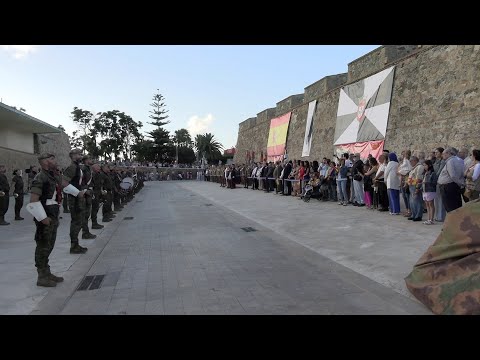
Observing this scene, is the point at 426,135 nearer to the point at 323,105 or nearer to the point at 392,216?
the point at 392,216

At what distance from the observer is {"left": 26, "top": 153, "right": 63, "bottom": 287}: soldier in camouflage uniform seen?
5.55 m

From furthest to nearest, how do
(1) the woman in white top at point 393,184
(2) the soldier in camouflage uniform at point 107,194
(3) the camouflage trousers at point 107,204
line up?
(3) the camouflage trousers at point 107,204
(2) the soldier in camouflage uniform at point 107,194
(1) the woman in white top at point 393,184

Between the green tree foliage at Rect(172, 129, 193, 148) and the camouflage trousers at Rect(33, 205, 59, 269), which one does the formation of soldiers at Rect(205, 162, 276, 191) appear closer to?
the camouflage trousers at Rect(33, 205, 59, 269)

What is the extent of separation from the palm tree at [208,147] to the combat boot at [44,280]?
82581mm

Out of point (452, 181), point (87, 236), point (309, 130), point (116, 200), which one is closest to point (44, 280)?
point (87, 236)

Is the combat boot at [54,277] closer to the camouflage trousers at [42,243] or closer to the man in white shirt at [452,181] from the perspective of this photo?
the camouflage trousers at [42,243]

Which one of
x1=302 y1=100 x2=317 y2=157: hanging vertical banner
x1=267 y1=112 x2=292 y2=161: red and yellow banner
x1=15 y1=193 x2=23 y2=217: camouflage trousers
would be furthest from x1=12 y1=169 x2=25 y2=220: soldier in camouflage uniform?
x1=267 y1=112 x2=292 y2=161: red and yellow banner

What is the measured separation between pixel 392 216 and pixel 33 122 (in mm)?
24976

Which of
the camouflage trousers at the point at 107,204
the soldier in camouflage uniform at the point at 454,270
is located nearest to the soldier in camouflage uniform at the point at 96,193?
the camouflage trousers at the point at 107,204

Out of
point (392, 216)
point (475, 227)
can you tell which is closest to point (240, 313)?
point (475, 227)

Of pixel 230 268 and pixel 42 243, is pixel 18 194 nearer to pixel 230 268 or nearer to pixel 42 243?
pixel 42 243

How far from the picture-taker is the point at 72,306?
4758 millimetres

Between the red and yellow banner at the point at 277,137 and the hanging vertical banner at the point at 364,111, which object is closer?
the hanging vertical banner at the point at 364,111

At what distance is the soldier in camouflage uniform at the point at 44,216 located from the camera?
555 cm
